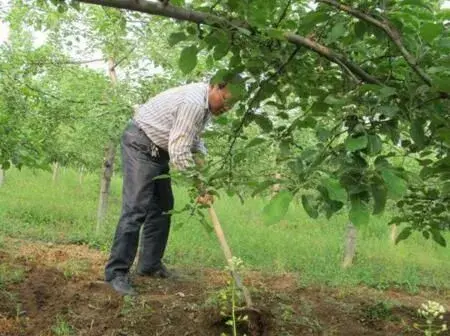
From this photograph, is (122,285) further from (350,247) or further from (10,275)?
(350,247)

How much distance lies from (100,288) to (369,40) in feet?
8.22

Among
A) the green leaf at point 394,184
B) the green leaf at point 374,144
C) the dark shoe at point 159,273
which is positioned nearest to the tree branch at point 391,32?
the green leaf at point 374,144

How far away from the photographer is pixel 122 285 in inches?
151

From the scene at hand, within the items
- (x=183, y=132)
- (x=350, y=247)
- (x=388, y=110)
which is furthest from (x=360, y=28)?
(x=350, y=247)

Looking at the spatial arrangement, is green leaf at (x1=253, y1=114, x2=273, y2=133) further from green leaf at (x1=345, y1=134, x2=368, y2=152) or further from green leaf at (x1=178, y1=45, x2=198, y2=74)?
green leaf at (x1=345, y1=134, x2=368, y2=152)

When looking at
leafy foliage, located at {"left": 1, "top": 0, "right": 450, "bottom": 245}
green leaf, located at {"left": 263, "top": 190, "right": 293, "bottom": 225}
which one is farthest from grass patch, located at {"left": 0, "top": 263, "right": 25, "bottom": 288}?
green leaf, located at {"left": 263, "top": 190, "right": 293, "bottom": 225}

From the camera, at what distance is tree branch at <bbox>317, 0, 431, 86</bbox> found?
1.74 m

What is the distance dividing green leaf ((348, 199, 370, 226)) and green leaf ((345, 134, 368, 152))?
16cm

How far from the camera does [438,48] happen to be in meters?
1.77

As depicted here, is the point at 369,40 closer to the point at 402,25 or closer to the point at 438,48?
the point at 402,25

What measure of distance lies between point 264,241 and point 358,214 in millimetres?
6500

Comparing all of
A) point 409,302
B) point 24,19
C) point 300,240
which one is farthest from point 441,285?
point 24,19

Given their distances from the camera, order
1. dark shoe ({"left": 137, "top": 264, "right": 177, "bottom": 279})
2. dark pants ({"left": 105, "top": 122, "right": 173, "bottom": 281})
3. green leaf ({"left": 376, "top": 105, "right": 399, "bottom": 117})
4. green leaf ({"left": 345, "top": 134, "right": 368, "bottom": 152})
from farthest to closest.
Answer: dark shoe ({"left": 137, "top": 264, "right": 177, "bottom": 279}), dark pants ({"left": 105, "top": 122, "right": 173, "bottom": 281}), green leaf ({"left": 376, "top": 105, "right": 399, "bottom": 117}), green leaf ({"left": 345, "top": 134, "right": 368, "bottom": 152})

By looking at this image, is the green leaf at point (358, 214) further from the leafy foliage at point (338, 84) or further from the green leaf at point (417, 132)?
the green leaf at point (417, 132)
